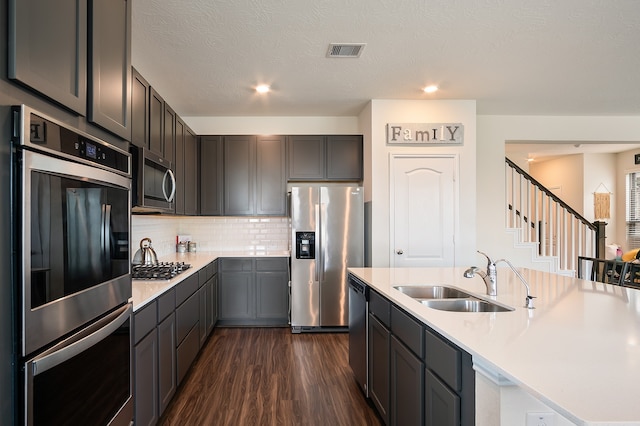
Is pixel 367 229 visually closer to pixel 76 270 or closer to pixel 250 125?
pixel 250 125

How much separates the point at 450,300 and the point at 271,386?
1630 millimetres

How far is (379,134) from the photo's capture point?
162 inches

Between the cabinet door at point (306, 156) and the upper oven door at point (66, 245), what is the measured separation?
3.10m

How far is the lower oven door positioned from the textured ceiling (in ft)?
6.44

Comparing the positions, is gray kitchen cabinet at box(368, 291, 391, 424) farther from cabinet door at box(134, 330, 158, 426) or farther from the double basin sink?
cabinet door at box(134, 330, 158, 426)

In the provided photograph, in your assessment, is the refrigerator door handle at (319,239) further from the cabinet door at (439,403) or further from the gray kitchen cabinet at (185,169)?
the cabinet door at (439,403)

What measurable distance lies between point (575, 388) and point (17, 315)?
1.44 m

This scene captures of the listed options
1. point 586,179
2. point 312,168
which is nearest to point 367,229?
point 312,168

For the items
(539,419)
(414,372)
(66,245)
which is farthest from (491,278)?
(66,245)

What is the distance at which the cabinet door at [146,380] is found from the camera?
183 cm

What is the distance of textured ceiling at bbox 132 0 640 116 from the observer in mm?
2312

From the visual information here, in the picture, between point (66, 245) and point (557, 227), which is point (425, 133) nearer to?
point (557, 227)

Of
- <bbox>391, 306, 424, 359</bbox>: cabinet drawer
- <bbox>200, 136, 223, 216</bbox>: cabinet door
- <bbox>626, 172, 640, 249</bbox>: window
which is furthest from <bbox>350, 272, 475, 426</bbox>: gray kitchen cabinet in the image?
<bbox>626, 172, 640, 249</bbox>: window

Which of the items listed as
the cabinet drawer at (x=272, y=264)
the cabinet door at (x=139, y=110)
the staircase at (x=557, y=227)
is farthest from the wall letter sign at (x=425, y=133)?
the cabinet door at (x=139, y=110)
